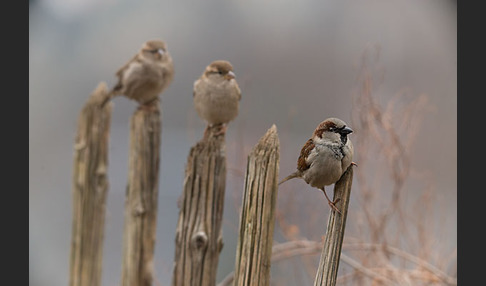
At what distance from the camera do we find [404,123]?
10.5 ft

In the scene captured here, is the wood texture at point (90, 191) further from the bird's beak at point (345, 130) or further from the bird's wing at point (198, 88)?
the bird's beak at point (345, 130)

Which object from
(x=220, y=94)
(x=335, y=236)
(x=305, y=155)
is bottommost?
(x=335, y=236)

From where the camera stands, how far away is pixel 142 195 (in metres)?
2.66

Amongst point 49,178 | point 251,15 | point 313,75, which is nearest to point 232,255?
point 313,75

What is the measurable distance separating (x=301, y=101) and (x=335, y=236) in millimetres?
1444

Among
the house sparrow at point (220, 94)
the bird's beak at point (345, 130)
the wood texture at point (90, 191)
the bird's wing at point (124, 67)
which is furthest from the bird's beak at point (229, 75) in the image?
the wood texture at point (90, 191)

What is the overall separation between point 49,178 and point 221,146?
198cm

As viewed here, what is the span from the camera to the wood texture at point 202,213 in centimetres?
218

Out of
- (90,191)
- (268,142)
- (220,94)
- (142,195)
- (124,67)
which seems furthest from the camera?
(90,191)

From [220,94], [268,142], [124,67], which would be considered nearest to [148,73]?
[124,67]

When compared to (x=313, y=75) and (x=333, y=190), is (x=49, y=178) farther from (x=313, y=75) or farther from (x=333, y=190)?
(x=333, y=190)

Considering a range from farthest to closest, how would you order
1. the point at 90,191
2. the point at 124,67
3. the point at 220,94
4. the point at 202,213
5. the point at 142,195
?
1. the point at 90,191
2. the point at 124,67
3. the point at 142,195
4. the point at 220,94
5. the point at 202,213

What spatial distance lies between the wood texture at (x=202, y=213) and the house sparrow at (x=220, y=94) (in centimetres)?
12

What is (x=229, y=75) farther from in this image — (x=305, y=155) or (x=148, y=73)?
(x=305, y=155)
